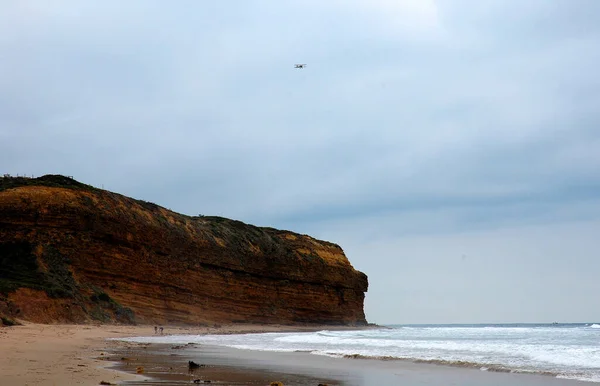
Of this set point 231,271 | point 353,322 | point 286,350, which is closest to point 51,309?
point 286,350

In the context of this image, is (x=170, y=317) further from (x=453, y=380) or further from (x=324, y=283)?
(x=453, y=380)

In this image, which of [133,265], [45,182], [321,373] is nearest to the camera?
[321,373]

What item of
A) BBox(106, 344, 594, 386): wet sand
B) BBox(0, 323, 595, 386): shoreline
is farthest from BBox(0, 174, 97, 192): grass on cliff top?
BBox(106, 344, 594, 386): wet sand

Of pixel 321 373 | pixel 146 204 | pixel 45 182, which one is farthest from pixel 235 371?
pixel 146 204

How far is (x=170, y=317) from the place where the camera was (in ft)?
136

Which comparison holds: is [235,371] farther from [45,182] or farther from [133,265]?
[45,182]

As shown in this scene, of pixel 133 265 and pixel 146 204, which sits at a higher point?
pixel 146 204

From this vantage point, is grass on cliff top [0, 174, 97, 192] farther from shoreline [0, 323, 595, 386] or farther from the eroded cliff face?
shoreline [0, 323, 595, 386]

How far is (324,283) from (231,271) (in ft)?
44.4

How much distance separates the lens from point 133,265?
40.7m

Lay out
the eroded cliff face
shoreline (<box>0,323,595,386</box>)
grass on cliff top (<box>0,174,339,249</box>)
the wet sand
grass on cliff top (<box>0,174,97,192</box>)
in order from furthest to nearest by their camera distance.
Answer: grass on cliff top (<box>0,174,339,249</box>)
grass on cliff top (<box>0,174,97,192</box>)
the eroded cliff face
the wet sand
shoreline (<box>0,323,595,386</box>)

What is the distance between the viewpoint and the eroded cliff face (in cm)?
3412

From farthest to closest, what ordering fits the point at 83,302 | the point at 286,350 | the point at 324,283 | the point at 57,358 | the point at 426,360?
the point at 324,283 < the point at 83,302 < the point at 286,350 < the point at 426,360 < the point at 57,358

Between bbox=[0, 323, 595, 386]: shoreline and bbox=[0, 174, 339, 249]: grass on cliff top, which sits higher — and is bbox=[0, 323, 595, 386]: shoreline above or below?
below
